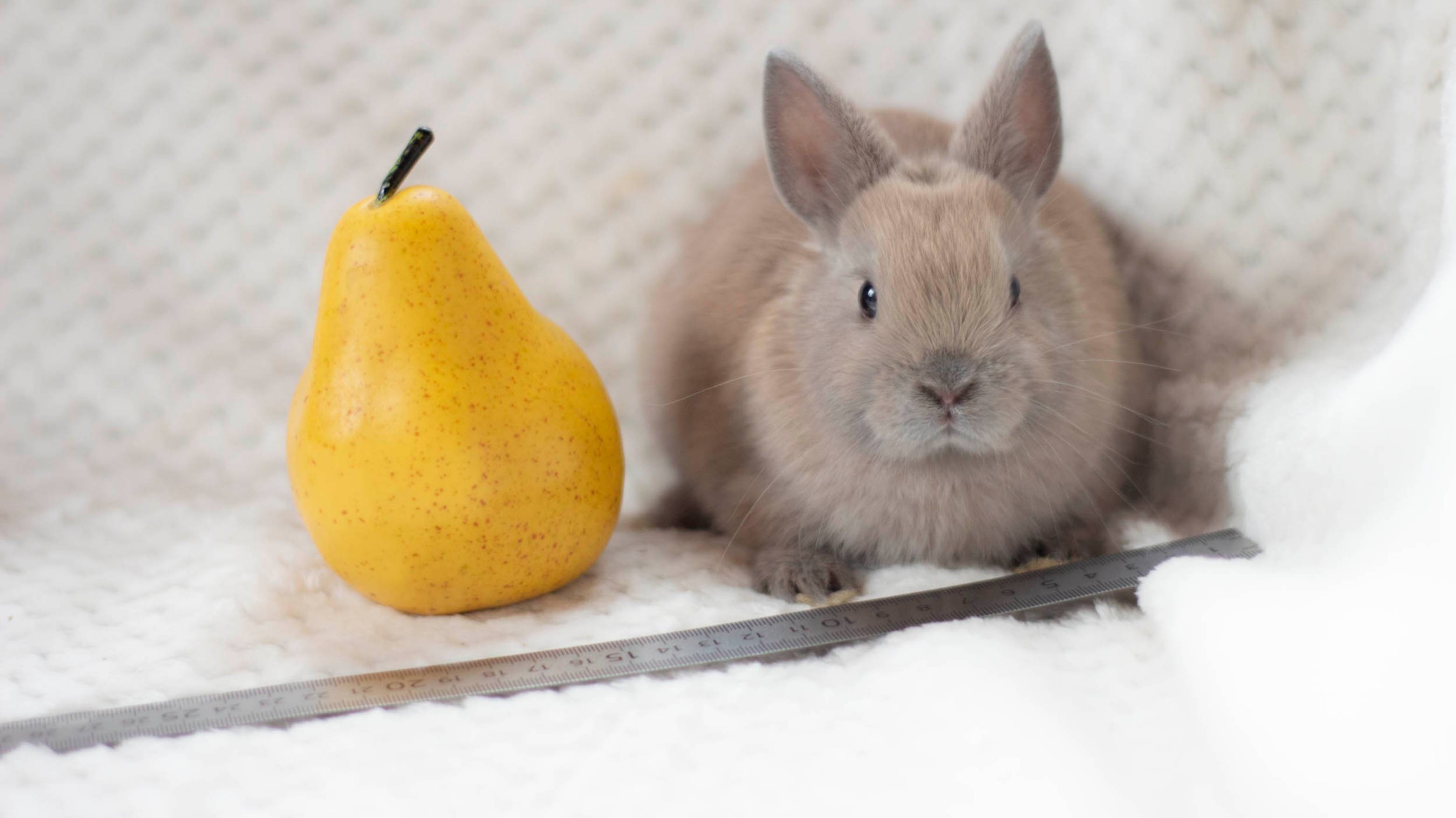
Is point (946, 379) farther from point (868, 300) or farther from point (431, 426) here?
point (431, 426)

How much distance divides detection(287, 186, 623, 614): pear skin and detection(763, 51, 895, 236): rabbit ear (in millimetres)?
468

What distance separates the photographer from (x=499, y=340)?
1.65m

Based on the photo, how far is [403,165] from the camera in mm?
1685

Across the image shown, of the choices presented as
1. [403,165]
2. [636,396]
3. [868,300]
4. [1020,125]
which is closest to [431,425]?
[403,165]

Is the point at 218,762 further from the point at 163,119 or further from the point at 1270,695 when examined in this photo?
the point at 163,119

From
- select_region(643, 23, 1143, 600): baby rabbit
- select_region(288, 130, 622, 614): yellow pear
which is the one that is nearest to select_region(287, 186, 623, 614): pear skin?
A: select_region(288, 130, 622, 614): yellow pear

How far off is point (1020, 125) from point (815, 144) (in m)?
0.32

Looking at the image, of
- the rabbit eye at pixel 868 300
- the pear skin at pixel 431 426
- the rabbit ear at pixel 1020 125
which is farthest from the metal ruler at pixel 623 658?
the rabbit ear at pixel 1020 125

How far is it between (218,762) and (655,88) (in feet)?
4.86

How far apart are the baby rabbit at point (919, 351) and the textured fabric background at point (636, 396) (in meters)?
0.11

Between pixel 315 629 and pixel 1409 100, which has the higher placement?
pixel 1409 100

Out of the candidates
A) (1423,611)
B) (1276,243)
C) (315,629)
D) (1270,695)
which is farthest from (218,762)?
(1276,243)

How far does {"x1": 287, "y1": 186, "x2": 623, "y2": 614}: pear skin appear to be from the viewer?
61.7 inches

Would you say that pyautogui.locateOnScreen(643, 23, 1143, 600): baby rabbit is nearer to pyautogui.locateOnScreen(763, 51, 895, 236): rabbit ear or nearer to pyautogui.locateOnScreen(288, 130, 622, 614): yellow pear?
pyautogui.locateOnScreen(763, 51, 895, 236): rabbit ear
